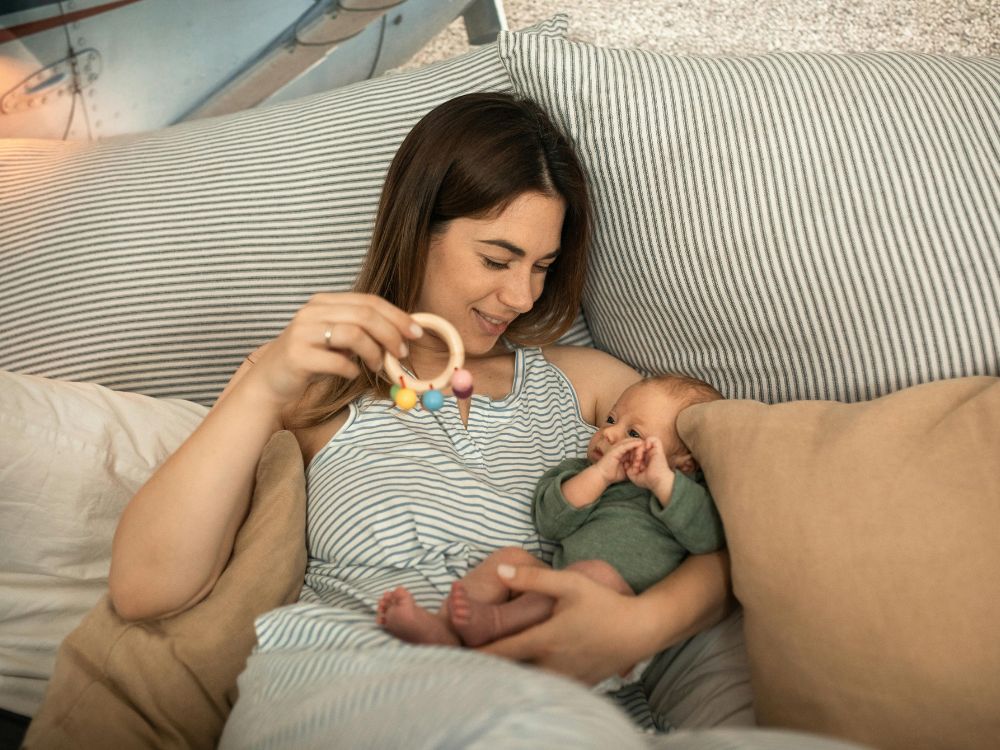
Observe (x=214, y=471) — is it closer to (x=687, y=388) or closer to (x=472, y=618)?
(x=472, y=618)

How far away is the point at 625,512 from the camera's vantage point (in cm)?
134

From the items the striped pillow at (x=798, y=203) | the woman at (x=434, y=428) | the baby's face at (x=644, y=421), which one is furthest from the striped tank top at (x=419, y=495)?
the striped pillow at (x=798, y=203)

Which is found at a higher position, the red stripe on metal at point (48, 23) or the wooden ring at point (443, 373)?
the red stripe on metal at point (48, 23)

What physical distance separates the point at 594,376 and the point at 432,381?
532 millimetres

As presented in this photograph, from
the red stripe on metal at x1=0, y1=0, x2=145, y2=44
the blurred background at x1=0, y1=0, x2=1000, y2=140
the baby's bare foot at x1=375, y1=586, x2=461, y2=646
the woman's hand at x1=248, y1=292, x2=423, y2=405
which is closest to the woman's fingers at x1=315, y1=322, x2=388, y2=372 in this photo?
the woman's hand at x1=248, y1=292, x2=423, y2=405

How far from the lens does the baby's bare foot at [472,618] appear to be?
1060 millimetres

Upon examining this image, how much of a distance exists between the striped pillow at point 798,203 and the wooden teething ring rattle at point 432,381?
44 centimetres

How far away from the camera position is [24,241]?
5.53 feet

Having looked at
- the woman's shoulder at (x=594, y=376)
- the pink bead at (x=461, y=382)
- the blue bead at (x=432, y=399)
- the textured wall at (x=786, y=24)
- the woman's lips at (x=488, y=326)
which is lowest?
the woman's shoulder at (x=594, y=376)

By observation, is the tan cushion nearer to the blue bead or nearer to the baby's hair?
the blue bead

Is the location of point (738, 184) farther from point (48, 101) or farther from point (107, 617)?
point (48, 101)

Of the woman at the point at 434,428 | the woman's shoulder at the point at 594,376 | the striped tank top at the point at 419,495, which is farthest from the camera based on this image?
the woman's shoulder at the point at 594,376

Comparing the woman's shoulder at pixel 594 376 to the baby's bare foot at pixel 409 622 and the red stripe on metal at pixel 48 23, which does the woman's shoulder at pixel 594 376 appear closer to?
the baby's bare foot at pixel 409 622

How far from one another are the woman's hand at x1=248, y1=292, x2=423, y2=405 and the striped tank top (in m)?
0.28
